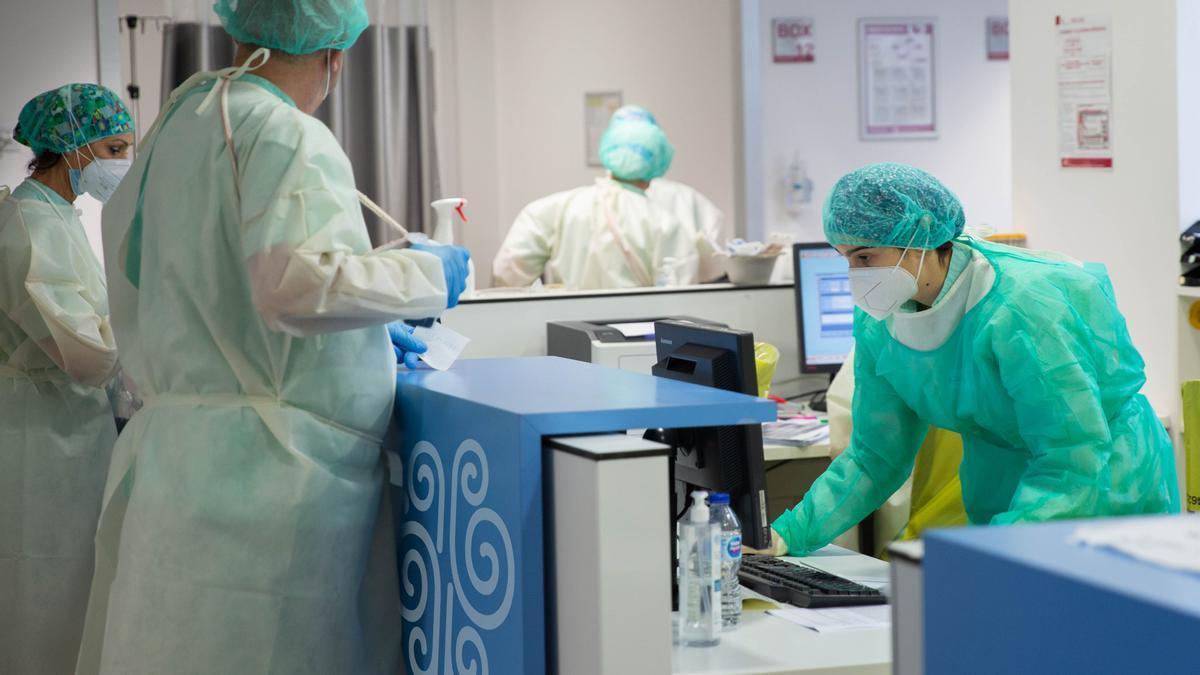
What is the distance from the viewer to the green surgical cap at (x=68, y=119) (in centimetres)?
298

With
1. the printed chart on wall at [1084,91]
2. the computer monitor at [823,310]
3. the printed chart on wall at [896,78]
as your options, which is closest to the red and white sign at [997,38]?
the printed chart on wall at [896,78]

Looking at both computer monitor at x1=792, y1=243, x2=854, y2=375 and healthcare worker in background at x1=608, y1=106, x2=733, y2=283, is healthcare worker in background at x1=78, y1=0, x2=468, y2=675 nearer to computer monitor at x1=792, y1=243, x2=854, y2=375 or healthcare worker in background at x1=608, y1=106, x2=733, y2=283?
computer monitor at x1=792, y1=243, x2=854, y2=375

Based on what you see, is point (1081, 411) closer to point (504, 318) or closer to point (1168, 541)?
point (1168, 541)

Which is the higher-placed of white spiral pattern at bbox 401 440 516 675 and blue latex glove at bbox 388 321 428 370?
blue latex glove at bbox 388 321 428 370

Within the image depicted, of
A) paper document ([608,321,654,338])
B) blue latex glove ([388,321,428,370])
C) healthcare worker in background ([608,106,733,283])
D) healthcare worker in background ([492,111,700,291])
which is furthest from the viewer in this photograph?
healthcare worker in background ([608,106,733,283])

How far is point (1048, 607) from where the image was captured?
95cm

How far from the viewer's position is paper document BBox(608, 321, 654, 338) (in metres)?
3.35

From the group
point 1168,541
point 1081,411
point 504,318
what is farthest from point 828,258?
point 1168,541

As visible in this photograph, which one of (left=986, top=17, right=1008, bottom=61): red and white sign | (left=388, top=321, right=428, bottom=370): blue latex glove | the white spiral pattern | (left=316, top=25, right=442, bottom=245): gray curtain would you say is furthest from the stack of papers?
(left=986, top=17, right=1008, bottom=61): red and white sign

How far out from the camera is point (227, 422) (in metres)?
1.79

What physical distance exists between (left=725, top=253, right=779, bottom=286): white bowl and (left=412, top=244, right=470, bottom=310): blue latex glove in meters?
1.96

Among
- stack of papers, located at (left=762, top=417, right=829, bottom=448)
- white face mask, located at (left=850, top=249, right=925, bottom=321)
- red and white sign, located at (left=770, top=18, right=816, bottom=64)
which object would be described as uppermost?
red and white sign, located at (left=770, top=18, right=816, bottom=64)

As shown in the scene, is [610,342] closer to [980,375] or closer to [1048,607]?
[980,375]

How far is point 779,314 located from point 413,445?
204 centimetres
